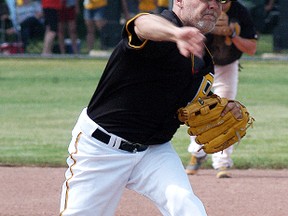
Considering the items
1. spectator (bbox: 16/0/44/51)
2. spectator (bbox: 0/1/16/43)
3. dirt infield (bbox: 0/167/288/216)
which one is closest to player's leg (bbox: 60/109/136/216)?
dirt infield (bbox: 0/167/288/216)

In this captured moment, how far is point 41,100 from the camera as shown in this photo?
1330cm

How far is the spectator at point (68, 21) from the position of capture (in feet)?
59.1

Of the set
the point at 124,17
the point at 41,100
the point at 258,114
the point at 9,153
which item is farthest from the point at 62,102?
the point at 124,17

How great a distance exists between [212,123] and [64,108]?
7.37 metres

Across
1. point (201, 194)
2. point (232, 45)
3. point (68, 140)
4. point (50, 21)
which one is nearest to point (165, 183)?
point (201, 194)

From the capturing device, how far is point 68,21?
18.3m

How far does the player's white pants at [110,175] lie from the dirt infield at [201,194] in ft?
6.25

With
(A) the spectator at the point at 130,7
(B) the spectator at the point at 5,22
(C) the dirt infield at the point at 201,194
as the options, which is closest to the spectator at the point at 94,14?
(A) the spectator at the point at 130,7

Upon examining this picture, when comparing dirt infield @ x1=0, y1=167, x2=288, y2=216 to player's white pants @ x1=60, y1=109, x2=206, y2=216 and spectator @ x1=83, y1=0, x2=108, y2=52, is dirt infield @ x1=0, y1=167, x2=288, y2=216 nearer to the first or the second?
player's white pants @ x1=60, y1=109, x2=206, y2=216

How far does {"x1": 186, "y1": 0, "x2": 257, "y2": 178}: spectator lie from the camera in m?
8.15

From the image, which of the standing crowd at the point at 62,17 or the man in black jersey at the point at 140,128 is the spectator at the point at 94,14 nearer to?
the standing crowd at the point at 62,17

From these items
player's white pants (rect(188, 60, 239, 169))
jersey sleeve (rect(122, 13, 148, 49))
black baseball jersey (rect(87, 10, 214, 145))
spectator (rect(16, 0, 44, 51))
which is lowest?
spectator (rect(16, 0, 44, 51))

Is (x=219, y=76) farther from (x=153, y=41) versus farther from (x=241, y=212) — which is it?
(x=153, y=41)

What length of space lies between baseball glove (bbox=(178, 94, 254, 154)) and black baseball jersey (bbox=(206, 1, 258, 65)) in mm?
2715
